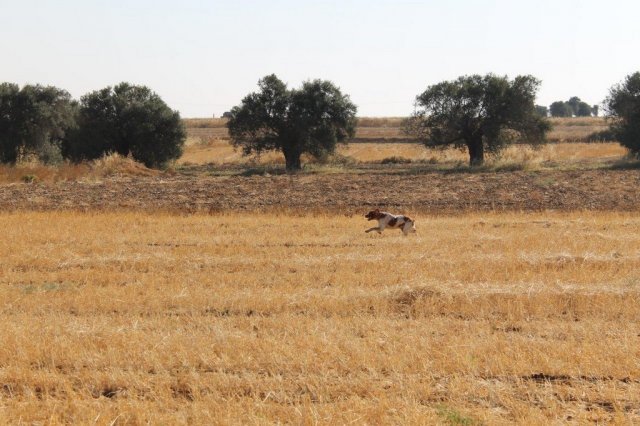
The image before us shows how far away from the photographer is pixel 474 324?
392 inches

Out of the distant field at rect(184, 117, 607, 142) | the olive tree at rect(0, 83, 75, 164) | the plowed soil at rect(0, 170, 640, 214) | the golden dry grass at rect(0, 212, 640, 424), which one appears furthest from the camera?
the distant field at rect(184, 117, 607, 142)

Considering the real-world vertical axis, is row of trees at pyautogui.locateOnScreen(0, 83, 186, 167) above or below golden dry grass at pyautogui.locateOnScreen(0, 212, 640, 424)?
above

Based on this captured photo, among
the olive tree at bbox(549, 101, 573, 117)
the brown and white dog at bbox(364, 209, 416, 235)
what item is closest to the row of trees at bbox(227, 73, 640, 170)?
the brown and white dog at bbox(364, 209, 416, 235)

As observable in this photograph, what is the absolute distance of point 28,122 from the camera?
4394 cm

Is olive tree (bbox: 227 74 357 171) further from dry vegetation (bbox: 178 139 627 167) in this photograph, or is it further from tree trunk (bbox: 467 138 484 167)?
tree trunk (bbox: 467 138 484 167)

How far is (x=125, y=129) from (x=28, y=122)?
558 cm

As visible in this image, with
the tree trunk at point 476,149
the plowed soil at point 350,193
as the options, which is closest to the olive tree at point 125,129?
the plowed soil at point 350,193

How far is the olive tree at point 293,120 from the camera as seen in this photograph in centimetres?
4541

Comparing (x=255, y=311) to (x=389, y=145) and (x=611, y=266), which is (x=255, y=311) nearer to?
(x=611, y=266)

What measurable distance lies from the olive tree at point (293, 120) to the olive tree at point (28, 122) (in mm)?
9793

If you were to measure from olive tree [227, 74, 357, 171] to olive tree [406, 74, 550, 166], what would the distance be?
514 centimetres

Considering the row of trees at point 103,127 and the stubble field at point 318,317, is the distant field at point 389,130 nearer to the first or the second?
the row of trees at point 103,127

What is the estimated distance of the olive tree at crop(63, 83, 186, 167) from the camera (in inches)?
1852

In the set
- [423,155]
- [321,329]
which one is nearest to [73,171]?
[423,155]
